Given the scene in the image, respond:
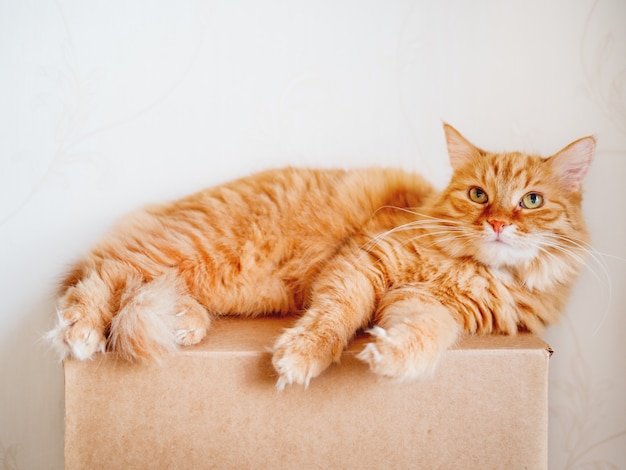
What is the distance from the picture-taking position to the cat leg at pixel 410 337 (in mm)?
1013

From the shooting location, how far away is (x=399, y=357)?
3.33 ft

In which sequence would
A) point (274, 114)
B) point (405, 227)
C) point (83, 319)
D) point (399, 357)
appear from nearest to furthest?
point (399, 357), point (83, 319), point (405, 227), point (274, 114)

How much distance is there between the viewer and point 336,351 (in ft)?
3.52

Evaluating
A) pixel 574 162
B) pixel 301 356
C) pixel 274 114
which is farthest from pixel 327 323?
pixel 274 114

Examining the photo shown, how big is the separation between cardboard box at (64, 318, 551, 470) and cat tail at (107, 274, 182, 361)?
37 mm

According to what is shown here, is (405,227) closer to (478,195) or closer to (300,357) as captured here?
(478,195)

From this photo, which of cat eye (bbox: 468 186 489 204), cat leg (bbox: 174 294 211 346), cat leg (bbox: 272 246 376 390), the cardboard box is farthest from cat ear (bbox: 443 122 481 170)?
cat leg (bbox: 174 294 211 346)

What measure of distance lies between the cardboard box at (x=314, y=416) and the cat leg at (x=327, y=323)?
0.04m

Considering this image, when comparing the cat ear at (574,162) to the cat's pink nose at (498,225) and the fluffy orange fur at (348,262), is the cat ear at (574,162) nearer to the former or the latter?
the fluffy orange fur at (348,262)

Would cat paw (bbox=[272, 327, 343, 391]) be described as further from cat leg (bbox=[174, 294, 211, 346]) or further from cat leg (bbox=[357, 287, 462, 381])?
cat leg (bbox=[174, 294, 211, 346])

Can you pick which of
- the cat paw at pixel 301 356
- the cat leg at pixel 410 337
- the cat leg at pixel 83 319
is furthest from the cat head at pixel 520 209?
the cat leg at pixel 83 319

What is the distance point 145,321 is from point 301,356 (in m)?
0.35

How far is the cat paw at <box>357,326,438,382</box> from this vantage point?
101cm

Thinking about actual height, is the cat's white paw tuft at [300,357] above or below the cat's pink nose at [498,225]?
below
